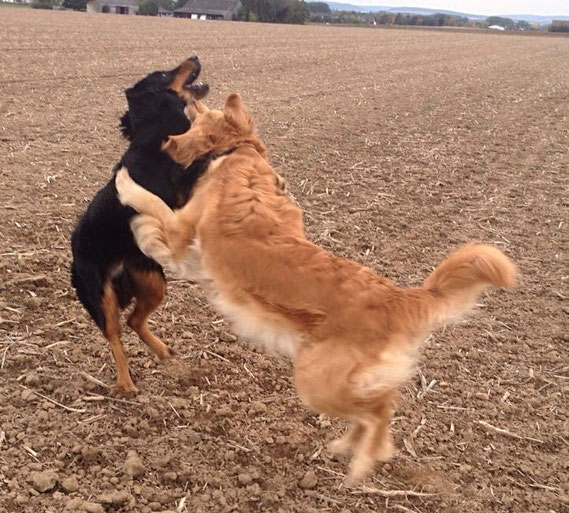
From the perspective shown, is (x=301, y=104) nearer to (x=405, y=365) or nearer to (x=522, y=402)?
(x=522, y=402)

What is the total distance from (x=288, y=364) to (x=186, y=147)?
1.59m

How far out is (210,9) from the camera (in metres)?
66.5

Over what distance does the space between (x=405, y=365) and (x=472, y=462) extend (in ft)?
3.65

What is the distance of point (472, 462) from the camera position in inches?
129

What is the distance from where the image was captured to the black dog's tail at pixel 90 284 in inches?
134

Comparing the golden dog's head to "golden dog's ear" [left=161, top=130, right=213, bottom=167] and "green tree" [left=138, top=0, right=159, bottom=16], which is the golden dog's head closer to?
"golden dog's ear" [left=161, top=130, right=213, bottom=167]

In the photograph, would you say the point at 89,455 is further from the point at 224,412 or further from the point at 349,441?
the point at 349,441

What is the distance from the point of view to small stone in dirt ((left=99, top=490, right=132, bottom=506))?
2.80 meters

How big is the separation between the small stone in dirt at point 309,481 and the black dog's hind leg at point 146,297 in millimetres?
1284

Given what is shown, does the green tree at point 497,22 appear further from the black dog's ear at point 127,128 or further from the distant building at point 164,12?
the black dog's ear at point 127,128

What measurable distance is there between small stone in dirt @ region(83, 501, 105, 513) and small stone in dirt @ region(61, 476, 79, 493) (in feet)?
0.43

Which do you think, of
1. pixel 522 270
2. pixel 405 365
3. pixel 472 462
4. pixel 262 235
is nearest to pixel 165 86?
pixel 262 235

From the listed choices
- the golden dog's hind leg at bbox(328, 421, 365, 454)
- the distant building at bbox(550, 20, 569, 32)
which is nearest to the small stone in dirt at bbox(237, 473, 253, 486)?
the golden dog's hind leg at bbox(328, 421, 365, 454)

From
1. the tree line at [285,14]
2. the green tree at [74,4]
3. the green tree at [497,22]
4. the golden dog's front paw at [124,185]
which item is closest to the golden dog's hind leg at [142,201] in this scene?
the golden dog's front paw at [124,185]
